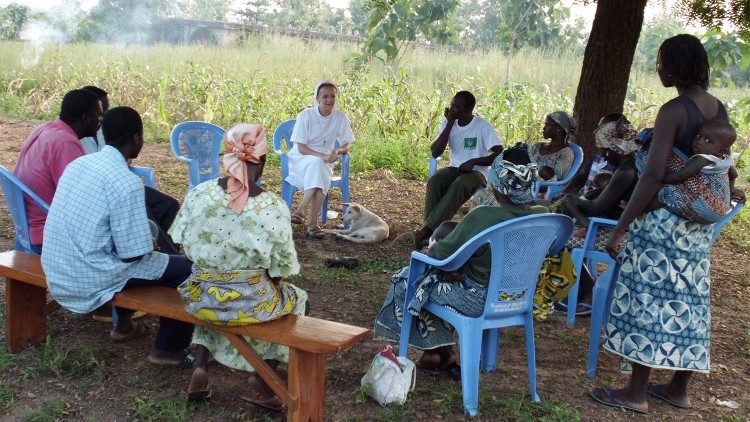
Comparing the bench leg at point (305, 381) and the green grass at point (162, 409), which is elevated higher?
the bench leg at point (305, 381)

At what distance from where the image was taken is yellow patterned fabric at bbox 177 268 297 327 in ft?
11.4

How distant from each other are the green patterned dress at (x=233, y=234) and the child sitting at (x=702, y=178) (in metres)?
1.81

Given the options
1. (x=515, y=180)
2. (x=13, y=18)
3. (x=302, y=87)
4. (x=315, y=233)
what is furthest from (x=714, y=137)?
(x=13, y=18)

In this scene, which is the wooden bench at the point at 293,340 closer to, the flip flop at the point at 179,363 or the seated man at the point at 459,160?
the flip flop at the point at 179,363

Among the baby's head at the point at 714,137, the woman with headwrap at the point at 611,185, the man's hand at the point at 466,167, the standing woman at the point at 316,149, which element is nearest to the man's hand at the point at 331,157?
the standing woman at the point at 316,149

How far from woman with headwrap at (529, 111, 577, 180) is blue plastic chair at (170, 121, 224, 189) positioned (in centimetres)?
286

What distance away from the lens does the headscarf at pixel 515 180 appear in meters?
3.68

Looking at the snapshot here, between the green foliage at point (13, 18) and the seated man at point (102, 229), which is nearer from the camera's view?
the seated man at point (102, 229)

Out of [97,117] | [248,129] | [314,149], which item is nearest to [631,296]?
[248,129]

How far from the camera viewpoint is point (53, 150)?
14.3ft

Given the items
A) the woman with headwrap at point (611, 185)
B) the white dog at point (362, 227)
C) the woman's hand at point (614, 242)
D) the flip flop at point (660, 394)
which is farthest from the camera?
the white dog at point (362, 227)

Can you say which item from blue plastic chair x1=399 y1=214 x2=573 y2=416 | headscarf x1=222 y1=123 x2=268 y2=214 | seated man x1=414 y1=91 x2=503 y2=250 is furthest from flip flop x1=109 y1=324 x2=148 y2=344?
seated man x1=414 y1=91 x2=503 y2=250

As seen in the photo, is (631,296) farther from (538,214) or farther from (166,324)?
(166,324)

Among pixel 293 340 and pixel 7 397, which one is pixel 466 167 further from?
pixel 7 397
